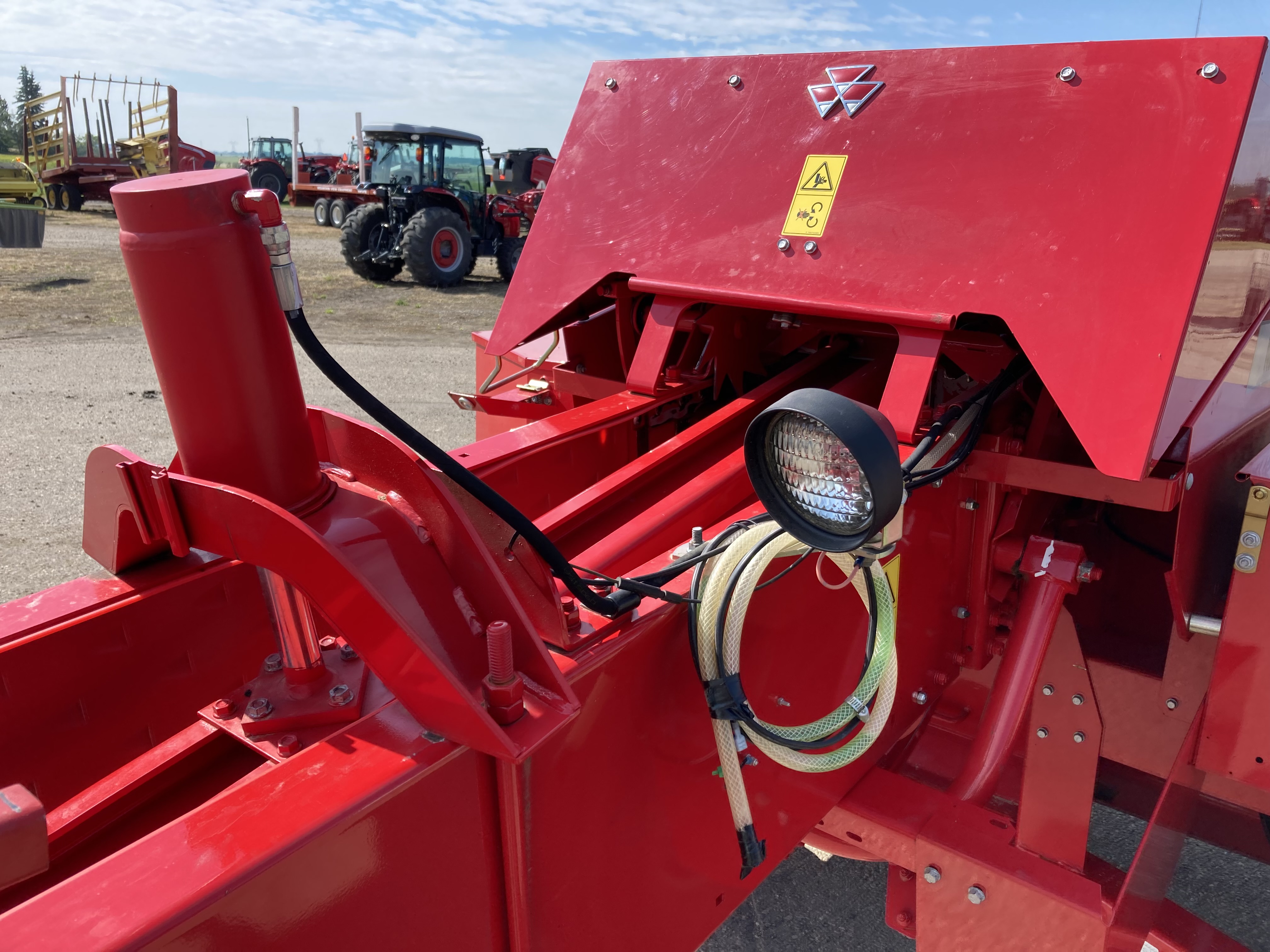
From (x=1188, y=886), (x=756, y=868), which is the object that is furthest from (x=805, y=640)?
(x=1188, y=886)

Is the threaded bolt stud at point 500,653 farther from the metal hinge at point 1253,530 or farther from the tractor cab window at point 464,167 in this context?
the tractor cab window at point 464,167

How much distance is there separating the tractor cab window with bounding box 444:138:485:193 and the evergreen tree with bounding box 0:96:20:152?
119 ft

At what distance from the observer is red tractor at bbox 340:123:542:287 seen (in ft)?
38.8

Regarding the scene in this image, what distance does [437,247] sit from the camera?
11.9 metres

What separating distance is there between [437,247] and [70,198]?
47.5 feet

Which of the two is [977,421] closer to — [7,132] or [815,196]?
[815,196]

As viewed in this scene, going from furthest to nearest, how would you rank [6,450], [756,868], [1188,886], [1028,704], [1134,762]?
[6,450], [1188,886], [1134,762], [1028,704], [756,868]

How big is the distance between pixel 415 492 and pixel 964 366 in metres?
1.26

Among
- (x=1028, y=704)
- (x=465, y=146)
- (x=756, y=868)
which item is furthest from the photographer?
(x=465, y=146)

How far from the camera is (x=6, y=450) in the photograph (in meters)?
5.16

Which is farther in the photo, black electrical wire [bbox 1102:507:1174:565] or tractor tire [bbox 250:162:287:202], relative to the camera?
tractor tire [bbox 250:162:287:202]

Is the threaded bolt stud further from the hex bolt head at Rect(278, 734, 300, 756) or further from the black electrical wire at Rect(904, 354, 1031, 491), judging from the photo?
the black electrical wire at Rect(904, 354, 1031, 491)

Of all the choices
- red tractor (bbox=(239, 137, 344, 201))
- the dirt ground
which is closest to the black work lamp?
the dirt ground

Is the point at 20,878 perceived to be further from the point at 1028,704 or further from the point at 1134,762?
the point at 1134,762
